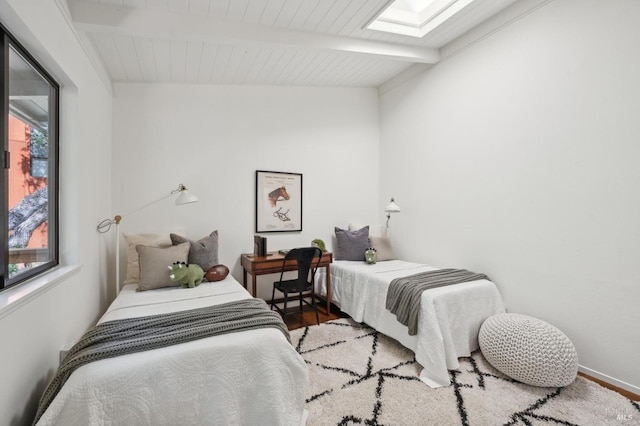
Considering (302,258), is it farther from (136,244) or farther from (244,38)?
(244,38)

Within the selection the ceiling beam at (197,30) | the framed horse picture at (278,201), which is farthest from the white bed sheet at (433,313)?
the ceiling beam at (197,30)

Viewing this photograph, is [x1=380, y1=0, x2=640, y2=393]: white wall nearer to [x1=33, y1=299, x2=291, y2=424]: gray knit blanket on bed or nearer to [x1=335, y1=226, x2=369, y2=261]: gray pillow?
[x1=335, y1=226, x2=369, y2=261]: gray pillow

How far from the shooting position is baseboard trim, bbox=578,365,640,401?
1983 mm

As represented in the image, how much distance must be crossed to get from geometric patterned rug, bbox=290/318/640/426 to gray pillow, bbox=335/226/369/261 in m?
1.35

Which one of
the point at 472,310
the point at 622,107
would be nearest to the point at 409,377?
the point at 472,310

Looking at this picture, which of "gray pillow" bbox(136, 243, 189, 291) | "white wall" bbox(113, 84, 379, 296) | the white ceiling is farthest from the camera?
"white wall" bbox(113, 84, 379, 296)

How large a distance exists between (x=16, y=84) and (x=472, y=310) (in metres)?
3.33

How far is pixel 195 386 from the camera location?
4.92 ft

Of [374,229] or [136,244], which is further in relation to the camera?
[374,229]

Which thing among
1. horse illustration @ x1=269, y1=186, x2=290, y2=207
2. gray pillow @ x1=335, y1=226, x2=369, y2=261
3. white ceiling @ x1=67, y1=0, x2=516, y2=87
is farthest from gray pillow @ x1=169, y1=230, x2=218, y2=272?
white ceiling @ x1=67, y1=0, x2=516, y2=87

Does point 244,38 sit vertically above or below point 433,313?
above

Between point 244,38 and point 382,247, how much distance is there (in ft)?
8.77

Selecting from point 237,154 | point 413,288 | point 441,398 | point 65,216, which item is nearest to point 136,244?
point 65,216

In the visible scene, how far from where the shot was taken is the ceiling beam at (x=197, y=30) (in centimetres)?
203
